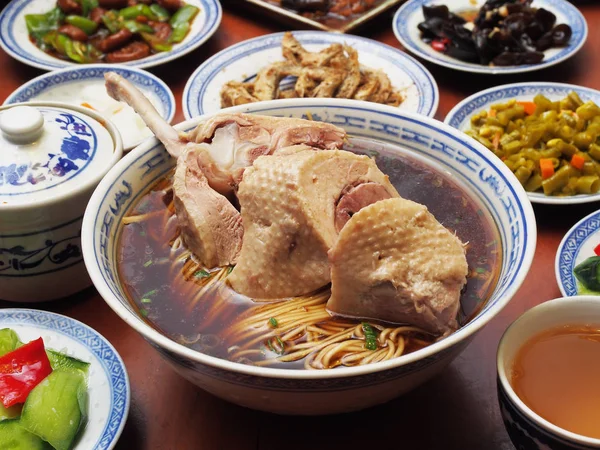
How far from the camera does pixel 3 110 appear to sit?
1997 mm

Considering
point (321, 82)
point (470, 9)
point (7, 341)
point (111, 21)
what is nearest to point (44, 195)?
point (7, 341)

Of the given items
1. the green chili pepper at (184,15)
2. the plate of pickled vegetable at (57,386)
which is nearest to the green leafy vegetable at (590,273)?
the plate of pickled vegetable at (57,386)

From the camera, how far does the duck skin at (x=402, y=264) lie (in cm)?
137

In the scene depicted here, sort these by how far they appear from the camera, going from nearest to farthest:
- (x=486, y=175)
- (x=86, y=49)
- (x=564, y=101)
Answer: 1. (x=486, y=175)
2. (x=564, y=101)
3. (x=86, y=49)

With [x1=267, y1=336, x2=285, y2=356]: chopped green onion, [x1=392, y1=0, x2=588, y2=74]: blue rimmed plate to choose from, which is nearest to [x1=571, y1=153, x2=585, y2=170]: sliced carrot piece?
[x1=392, y1=0, x2=588, y2=74]: blue rimmed plate

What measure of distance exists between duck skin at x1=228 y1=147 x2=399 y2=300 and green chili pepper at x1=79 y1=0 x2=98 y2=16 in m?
2.25

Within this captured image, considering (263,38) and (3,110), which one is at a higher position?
(3,110)

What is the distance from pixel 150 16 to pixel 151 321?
2.29 metres

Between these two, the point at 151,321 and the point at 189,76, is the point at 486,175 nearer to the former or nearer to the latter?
the point at 151,321

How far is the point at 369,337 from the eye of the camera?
1.47 meters

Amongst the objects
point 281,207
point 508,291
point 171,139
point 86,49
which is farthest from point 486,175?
point 86,49

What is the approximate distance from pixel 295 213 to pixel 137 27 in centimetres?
219

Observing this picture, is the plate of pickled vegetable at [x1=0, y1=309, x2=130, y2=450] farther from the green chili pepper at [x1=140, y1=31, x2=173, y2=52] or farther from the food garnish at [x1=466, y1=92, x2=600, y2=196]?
the green chili pepper at [x1=140, y1=31, x2=173, y2=52]

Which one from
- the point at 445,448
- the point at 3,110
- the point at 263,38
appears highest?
the point at 3,110
